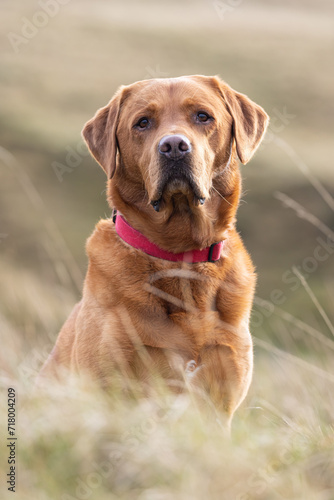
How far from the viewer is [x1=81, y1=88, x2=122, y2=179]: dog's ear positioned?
13.0ft

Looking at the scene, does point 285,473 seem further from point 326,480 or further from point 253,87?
point 253,87

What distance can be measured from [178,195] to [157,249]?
35 cm

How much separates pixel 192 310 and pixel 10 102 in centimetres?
2152

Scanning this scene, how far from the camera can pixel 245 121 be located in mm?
4121

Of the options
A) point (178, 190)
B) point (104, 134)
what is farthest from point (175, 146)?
point (104, 134)

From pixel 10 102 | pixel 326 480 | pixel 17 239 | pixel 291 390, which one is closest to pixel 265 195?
pixel 17 239

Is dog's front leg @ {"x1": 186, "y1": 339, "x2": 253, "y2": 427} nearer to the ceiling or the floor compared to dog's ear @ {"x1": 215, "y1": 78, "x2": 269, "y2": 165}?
nearer to the floor

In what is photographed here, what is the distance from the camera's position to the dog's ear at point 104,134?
3.96m

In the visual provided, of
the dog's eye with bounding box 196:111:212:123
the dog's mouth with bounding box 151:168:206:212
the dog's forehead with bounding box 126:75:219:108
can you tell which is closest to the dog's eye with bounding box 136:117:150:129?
the dog's forehead with bounding box 126:75:219:108

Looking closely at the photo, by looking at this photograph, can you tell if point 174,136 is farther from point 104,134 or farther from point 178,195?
point 104,134

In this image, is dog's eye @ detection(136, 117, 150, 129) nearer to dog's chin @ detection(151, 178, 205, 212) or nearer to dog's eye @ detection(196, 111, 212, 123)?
dog's eye @ detection(196, 111, 212, 123)

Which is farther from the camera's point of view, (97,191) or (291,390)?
(97,191)

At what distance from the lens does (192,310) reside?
3.54m

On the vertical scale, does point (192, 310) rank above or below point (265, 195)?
above
